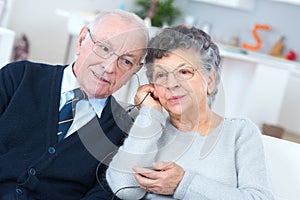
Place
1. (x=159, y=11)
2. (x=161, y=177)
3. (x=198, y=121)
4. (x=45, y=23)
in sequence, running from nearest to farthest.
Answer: (x=161, y=177) < (x=198, y=121) < (x=45, y=23) < (x=159, y=11)

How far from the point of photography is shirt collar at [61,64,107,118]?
4.47 feet

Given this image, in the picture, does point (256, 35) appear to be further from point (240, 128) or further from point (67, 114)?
point (67, 114)

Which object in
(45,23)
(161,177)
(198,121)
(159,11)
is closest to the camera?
(161,177)

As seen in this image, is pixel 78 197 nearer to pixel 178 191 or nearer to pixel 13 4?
pixel 178 191

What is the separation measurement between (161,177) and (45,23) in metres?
4.45

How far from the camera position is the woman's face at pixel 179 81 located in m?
1.26

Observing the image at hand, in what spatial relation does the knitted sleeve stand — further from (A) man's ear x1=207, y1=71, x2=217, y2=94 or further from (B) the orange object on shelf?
(B) the orange object on shelf

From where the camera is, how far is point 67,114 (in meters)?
1.37

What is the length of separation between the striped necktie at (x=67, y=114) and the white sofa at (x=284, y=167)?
547 mm

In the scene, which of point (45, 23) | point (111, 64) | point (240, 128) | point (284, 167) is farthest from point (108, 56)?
point (45, 23)

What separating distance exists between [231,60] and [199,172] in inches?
146

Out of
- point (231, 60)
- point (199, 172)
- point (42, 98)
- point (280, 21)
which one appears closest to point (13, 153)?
point (42, 98)

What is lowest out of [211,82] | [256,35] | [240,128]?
[256,35]

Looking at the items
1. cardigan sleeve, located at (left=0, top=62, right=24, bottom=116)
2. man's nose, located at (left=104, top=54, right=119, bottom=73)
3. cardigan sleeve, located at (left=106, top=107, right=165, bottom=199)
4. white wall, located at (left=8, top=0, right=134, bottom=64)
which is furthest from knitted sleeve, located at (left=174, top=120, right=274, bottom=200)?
white wall, located at (left=8, top=0, right=134, bottom=64)
